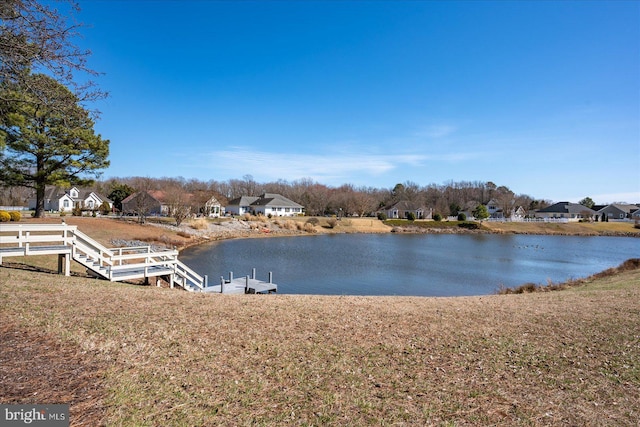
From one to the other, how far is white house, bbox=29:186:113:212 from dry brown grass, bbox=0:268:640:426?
6280 centimetres

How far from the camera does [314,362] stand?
5484 millimetres

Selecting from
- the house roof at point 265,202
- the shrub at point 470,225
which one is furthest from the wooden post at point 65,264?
the shrub at point 470,225

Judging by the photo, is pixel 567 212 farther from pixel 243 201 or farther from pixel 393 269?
pixel 393 269

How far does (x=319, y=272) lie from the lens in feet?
76.8

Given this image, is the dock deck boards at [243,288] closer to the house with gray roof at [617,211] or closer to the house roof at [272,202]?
the house roof at [272,202]

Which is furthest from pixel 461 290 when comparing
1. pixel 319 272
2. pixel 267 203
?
pixel 267 203

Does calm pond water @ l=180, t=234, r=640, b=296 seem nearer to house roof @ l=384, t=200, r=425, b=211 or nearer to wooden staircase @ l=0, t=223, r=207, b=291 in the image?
wooden staircase @ l=0, t=223, r=207, b=291

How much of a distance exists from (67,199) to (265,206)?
37302 millimetres

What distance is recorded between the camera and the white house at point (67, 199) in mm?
63094

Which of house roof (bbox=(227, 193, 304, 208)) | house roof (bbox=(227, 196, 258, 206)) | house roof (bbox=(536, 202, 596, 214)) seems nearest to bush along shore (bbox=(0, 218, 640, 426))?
house roof (bbox=(227, 193, 304, 208))

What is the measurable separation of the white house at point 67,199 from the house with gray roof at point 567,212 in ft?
336

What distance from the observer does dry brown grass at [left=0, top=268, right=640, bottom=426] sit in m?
4.18

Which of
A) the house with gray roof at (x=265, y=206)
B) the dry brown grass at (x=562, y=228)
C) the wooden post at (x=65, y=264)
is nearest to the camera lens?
the wooden post at (x=65, y=264)

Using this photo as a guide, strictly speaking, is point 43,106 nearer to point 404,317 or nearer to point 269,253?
point 404,317
